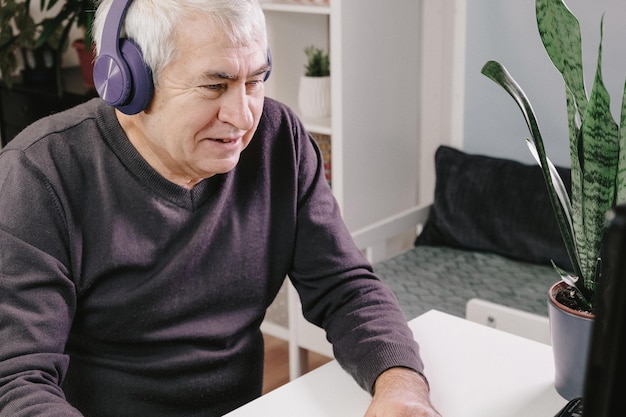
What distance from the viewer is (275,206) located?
139cm

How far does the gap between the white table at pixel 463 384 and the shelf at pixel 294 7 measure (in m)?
1.28

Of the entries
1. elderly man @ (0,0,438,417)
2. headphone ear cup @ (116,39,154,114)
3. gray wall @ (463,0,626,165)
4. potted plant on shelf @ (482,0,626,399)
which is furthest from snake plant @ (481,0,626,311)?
gray wall @ (463,0,626,165)

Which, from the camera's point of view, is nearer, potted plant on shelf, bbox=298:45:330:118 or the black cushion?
the black cushion

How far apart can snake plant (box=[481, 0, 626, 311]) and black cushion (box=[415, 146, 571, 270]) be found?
1.20 metres

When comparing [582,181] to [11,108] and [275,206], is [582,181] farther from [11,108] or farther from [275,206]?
[11,108]

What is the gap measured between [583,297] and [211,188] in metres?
0.56

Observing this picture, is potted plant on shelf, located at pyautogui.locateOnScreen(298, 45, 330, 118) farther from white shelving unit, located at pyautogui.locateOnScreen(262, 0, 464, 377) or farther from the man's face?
the man's face

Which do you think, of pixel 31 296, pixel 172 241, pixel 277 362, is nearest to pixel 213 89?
pixel 172 241

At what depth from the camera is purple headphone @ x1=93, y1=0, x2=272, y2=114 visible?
116 centimetres

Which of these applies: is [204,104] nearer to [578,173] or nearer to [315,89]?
[578,173]

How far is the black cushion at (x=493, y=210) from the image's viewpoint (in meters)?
2.31

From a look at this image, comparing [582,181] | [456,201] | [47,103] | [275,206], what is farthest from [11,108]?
[582,181]

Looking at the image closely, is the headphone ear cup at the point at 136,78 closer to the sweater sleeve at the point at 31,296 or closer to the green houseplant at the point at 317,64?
the sweater sleeve at the point at 31,296

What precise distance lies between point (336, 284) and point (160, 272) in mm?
271
